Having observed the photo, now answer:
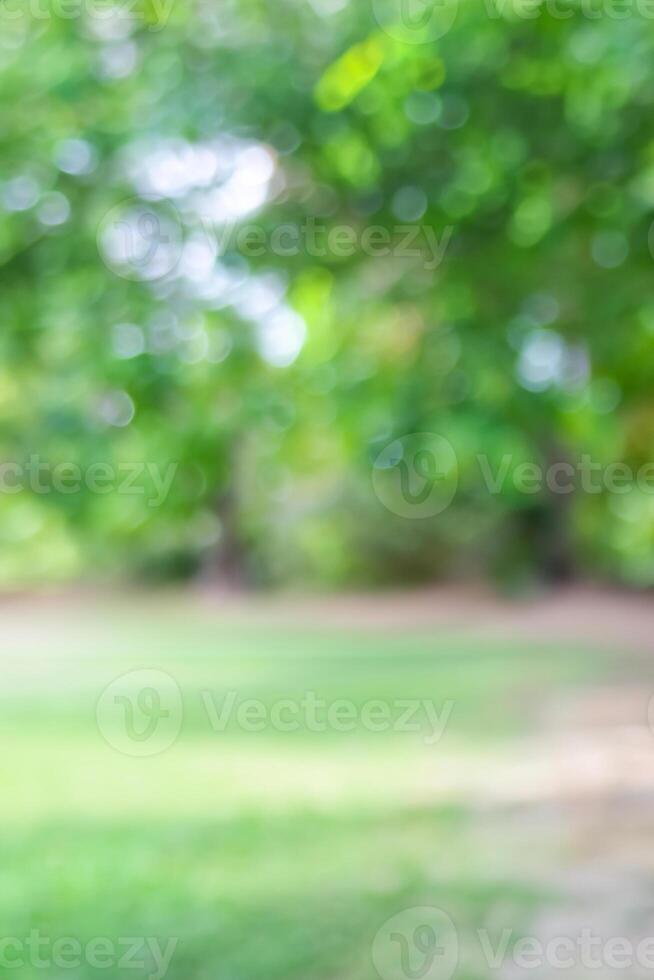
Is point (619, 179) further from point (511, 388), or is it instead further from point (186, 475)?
point (186, 475)

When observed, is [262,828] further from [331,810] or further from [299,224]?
[299,224]

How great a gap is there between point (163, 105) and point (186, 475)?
66 centimetres

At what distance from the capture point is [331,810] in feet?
8.39

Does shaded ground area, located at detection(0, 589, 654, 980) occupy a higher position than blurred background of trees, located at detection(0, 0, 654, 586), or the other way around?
blurred background of trees, located at detection(0, 0, 654, 586)

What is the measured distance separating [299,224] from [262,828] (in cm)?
122

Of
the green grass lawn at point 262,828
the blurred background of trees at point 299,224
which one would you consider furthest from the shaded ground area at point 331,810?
the blurred background of trees at point 299,224

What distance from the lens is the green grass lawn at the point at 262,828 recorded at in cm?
172

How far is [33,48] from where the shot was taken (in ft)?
6.54

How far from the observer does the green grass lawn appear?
1.72 m

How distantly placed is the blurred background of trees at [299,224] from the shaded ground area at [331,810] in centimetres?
68

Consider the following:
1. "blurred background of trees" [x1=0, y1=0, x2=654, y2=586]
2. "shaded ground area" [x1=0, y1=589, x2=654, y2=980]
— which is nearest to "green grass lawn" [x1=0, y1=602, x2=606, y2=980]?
"shaded ground area" [x1=0, y1=589, x2=654, y2=980]

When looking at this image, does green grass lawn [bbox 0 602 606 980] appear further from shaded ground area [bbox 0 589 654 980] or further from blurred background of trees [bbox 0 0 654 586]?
blurred background of trees [bbox 0 0 654 586]

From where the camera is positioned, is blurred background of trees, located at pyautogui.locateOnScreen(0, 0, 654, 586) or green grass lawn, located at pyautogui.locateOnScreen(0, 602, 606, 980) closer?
green grass lawn, located at pyautogui.locateOnScreen(0, 602, 606, 980)

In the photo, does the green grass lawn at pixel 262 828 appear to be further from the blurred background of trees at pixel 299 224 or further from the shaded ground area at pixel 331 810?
the blurred background of trees at pixel 299 224
